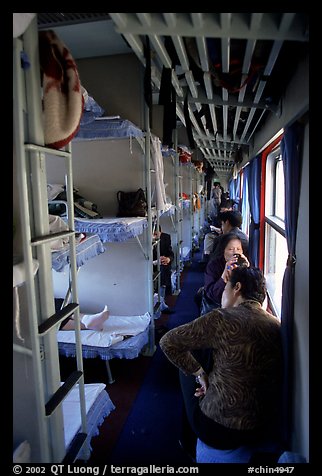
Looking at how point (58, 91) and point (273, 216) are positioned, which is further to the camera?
point (273, 216)

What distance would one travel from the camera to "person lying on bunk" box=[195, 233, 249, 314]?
11.3 ft

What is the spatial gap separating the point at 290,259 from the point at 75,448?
5.88 ft

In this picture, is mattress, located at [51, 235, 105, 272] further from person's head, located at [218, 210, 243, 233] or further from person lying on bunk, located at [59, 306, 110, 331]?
person's head, located at [218, 210, 243, 233]

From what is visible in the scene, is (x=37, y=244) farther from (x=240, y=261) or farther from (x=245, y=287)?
(x=240, y=261)

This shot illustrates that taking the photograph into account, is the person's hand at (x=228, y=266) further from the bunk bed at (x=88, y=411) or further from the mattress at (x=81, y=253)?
the bunk bed at (x=88, y=411)

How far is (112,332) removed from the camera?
3.72 meters

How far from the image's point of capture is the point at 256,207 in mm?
4766

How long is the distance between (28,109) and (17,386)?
1.36 meters

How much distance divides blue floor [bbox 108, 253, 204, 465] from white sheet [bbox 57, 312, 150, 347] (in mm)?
474

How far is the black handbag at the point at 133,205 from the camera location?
12.7 feet

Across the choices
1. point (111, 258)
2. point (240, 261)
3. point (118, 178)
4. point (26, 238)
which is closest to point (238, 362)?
point (26, 238)

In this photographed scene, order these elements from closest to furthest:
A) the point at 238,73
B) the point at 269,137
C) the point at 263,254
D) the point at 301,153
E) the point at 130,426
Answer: the point at 301,153
the point at 238,73
the point at 130,426
the point at 269,137
the point at 263,254
